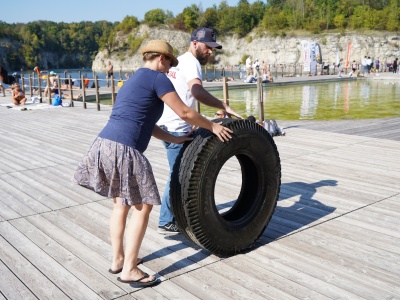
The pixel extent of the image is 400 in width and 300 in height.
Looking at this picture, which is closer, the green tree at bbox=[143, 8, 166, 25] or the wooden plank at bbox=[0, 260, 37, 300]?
the wooden plank at bbox=[0, 260, 37, 300]

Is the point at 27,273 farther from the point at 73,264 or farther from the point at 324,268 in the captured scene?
the point at 324,268

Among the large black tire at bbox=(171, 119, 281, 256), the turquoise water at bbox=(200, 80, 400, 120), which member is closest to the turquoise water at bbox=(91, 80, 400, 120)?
the turquoise water at bbox=(200, 80, 400, 120)

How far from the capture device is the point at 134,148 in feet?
8.63

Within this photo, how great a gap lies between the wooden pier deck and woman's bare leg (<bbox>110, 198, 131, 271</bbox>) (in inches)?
4.2

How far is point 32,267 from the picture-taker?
10.1 feet

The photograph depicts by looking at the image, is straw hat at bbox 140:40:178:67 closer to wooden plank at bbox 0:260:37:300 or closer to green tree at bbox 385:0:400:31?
wooden plank at bbox 0:260:37:300

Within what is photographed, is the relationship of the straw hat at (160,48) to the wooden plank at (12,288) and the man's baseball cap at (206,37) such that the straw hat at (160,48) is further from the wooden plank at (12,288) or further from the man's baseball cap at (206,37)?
the wooden plank at (12,288)

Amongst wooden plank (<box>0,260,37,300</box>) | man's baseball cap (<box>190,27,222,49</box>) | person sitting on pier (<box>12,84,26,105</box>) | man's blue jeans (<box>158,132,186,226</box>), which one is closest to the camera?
wooden plank (<box>0,260,37,300</box>)

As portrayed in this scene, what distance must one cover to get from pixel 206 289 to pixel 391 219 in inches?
80.3

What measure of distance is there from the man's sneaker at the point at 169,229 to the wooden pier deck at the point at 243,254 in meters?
0.06

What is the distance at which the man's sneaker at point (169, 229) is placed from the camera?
12.0 ft

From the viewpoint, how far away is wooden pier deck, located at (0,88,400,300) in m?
2.73

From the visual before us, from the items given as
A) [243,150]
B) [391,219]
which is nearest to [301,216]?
[391,219]

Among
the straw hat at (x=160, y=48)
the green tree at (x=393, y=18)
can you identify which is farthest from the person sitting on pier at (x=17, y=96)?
the green tree at (x=393, y=18)
